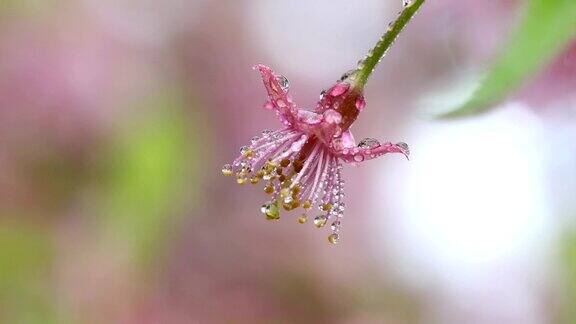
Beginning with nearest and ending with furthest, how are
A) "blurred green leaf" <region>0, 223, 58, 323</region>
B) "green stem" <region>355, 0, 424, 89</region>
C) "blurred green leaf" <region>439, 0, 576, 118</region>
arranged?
1. "green stem" <region>355, 0, 424, 89</region>
2. "blurred green leaf" <region>439, 0, 576, 118</region>
3. "blurred green leaf" <region>0, 223, 58, 323</region>

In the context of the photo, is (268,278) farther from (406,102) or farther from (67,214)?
(406,102)

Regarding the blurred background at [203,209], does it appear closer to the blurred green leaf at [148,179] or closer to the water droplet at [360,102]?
the blurred green leaf at [148,179]

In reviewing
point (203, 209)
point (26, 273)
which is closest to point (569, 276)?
point (203, 209)

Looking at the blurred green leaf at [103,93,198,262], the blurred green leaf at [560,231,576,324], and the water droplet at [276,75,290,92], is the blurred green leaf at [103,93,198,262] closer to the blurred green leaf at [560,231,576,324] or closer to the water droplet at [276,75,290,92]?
the blurred green leaf at [560,231,576,324]

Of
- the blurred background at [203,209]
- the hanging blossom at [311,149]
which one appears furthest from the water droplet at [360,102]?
the blurred background at [203,209]

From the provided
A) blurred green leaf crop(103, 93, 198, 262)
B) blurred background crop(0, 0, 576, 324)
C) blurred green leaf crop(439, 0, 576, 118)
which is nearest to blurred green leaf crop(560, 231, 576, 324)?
blurred background crop(0, 0, 576, 324)

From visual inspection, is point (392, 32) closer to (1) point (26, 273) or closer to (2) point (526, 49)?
(2) point (526, 49)
